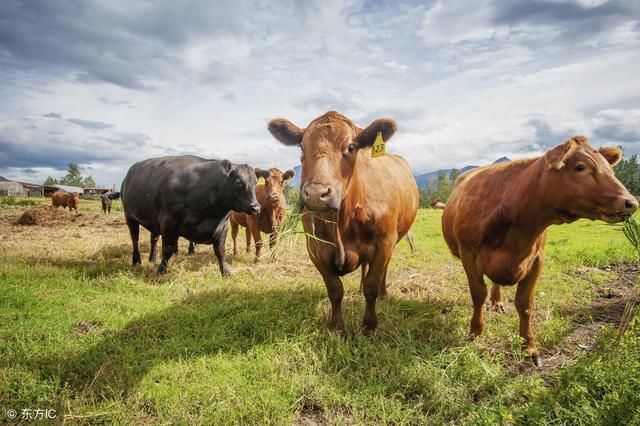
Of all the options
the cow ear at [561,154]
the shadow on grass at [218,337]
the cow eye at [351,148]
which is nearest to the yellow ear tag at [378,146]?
the cow eye at [351,148]

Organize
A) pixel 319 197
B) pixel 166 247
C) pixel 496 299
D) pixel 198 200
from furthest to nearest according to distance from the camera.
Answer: pixel 198 200 < pixel 166 247 < pixel 496 299 < pixel 319 197

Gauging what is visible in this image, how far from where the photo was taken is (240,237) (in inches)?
494

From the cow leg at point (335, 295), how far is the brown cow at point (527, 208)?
1506 millimetres

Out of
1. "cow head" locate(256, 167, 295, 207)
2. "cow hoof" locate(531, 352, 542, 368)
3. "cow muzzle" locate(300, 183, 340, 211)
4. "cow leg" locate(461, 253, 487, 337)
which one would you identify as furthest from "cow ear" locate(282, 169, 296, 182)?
"cow hoof" locate(531, 352, 542, 368)

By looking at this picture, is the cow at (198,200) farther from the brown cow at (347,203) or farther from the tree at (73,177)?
the tree at (73,177)

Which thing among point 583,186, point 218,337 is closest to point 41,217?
point 218,337

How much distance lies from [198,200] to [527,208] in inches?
218

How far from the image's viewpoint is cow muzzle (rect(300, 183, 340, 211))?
10.6 feet

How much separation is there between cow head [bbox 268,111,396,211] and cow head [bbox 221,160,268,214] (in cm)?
301

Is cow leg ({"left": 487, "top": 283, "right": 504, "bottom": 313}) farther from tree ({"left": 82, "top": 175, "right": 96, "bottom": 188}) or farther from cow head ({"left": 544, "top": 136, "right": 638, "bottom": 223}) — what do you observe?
tree ({"left": 82, "top": 175, "right": 96, "bottom": 188})

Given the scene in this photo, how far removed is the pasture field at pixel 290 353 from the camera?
3.04 metres

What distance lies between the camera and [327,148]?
362 cm

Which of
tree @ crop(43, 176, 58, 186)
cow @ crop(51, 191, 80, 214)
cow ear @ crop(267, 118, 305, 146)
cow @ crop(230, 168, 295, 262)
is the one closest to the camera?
cow ear @ crop(267, 118, 305, 146)

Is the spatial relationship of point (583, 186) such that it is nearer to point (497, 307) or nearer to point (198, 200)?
point (497, 307)
